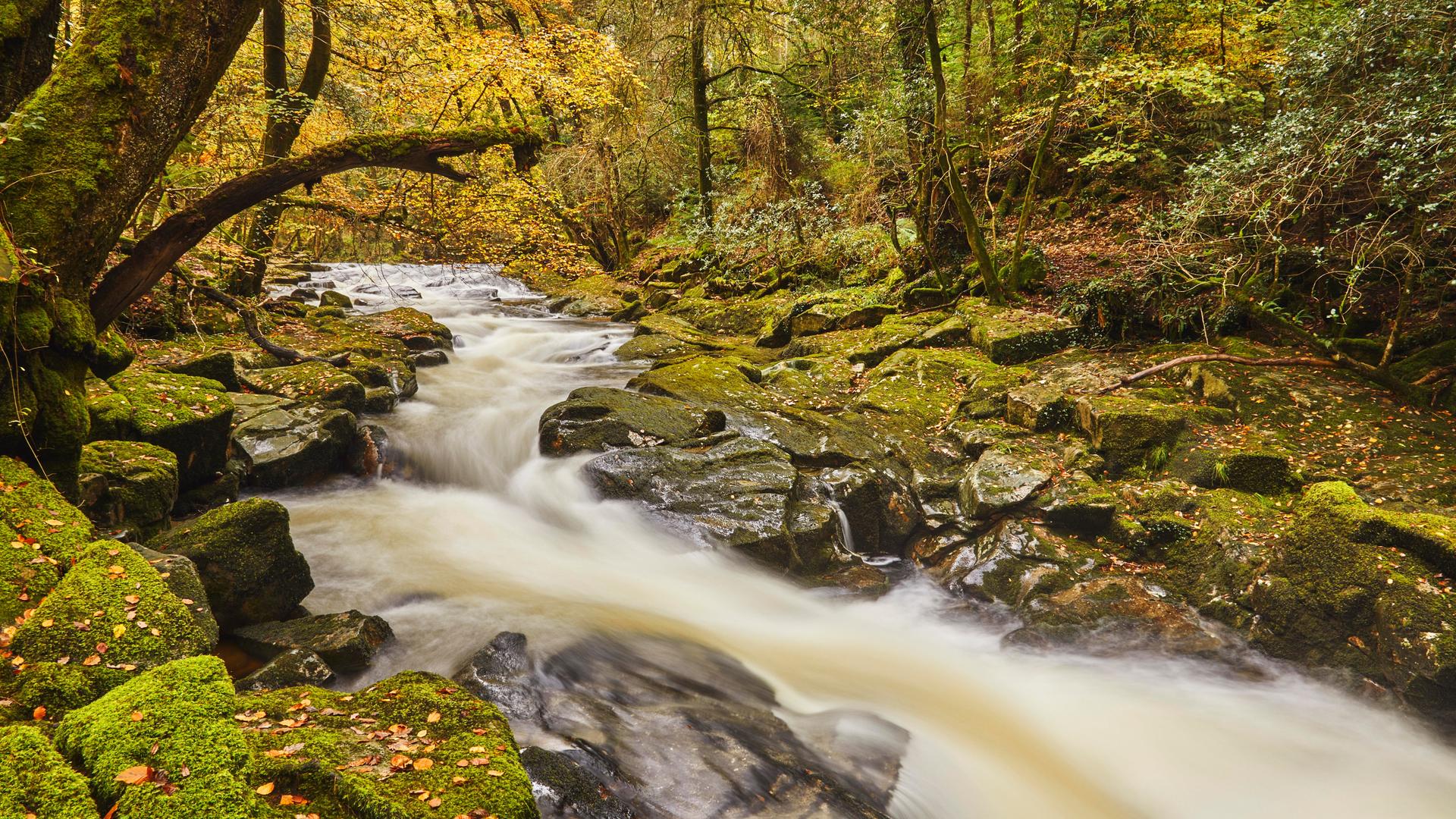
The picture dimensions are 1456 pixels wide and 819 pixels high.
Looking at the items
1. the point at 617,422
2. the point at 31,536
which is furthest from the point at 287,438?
the point at 31,536

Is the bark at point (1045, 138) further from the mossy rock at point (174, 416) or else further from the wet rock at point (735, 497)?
the mossy rock at point (174, 416)

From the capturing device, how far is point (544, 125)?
55.1ft

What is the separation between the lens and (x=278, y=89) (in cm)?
931

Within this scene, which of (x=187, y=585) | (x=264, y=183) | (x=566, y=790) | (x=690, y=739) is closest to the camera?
(x=566, y=790)

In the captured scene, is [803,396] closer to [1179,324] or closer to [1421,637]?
[1179,324]

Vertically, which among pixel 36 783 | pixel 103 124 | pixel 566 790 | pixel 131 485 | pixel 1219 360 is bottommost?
pixel 566 790

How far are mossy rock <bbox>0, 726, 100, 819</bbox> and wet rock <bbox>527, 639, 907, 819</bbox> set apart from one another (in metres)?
2.08

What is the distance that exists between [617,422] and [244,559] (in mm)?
4177

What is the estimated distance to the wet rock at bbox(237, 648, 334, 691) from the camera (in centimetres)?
366

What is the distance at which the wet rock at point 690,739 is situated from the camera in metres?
3.61

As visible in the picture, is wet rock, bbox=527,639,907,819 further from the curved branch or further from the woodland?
the curved branch

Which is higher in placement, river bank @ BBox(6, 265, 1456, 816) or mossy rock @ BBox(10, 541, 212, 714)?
mossy rock @ BBox(10, 541, 212, 714)

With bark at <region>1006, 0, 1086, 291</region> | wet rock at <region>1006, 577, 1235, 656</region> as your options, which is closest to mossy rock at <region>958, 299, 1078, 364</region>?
bark at <region>1006, 0, 1086, 291</region>

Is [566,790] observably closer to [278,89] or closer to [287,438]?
[287,438]
